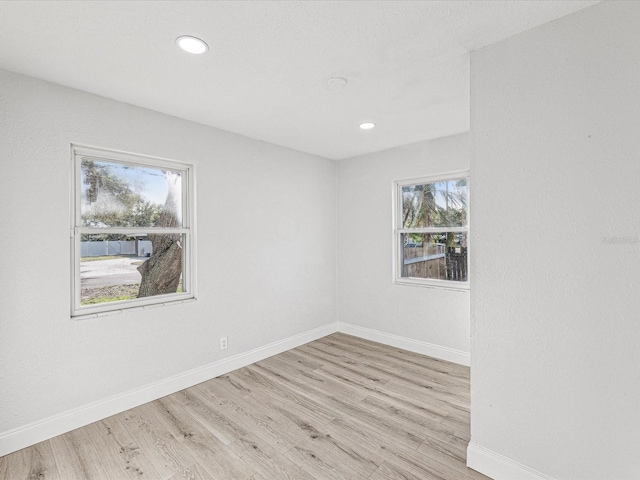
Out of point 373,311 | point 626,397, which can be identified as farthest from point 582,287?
point 373,311

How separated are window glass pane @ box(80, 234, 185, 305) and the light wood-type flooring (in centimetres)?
93

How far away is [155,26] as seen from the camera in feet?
5.16

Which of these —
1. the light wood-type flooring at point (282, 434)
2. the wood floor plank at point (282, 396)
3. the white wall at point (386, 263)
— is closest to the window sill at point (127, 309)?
the light wood-type flooring at point (282, 434)

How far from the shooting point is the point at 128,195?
2.61 metres

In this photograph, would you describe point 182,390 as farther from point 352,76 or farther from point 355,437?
point 352,76

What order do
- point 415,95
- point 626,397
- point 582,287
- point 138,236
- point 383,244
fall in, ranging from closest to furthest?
point 626,397, point 582,287, point 415,95, point 138,236, point 383,244

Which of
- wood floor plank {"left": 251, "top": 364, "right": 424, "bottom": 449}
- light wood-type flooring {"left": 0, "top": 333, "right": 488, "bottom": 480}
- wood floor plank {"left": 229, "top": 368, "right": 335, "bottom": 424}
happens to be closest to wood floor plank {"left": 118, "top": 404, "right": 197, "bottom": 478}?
light wood-type flooring {"left": 0, "top": 333, "right": 488, "bottom": 480}

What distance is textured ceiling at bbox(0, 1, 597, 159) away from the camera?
1.48m

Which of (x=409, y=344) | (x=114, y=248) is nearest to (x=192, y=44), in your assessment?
(x=114, y=248)

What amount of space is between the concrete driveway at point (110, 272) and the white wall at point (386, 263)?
8.32ft

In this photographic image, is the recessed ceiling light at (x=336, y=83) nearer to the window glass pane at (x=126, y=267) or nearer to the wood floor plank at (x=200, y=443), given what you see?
the window glass pane at (x=126, y=267)

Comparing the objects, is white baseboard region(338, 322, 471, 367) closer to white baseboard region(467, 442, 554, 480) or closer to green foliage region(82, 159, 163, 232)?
white baseboard region(467, 442, 554, 480)

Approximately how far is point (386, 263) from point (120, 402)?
297 cm

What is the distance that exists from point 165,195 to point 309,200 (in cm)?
177
